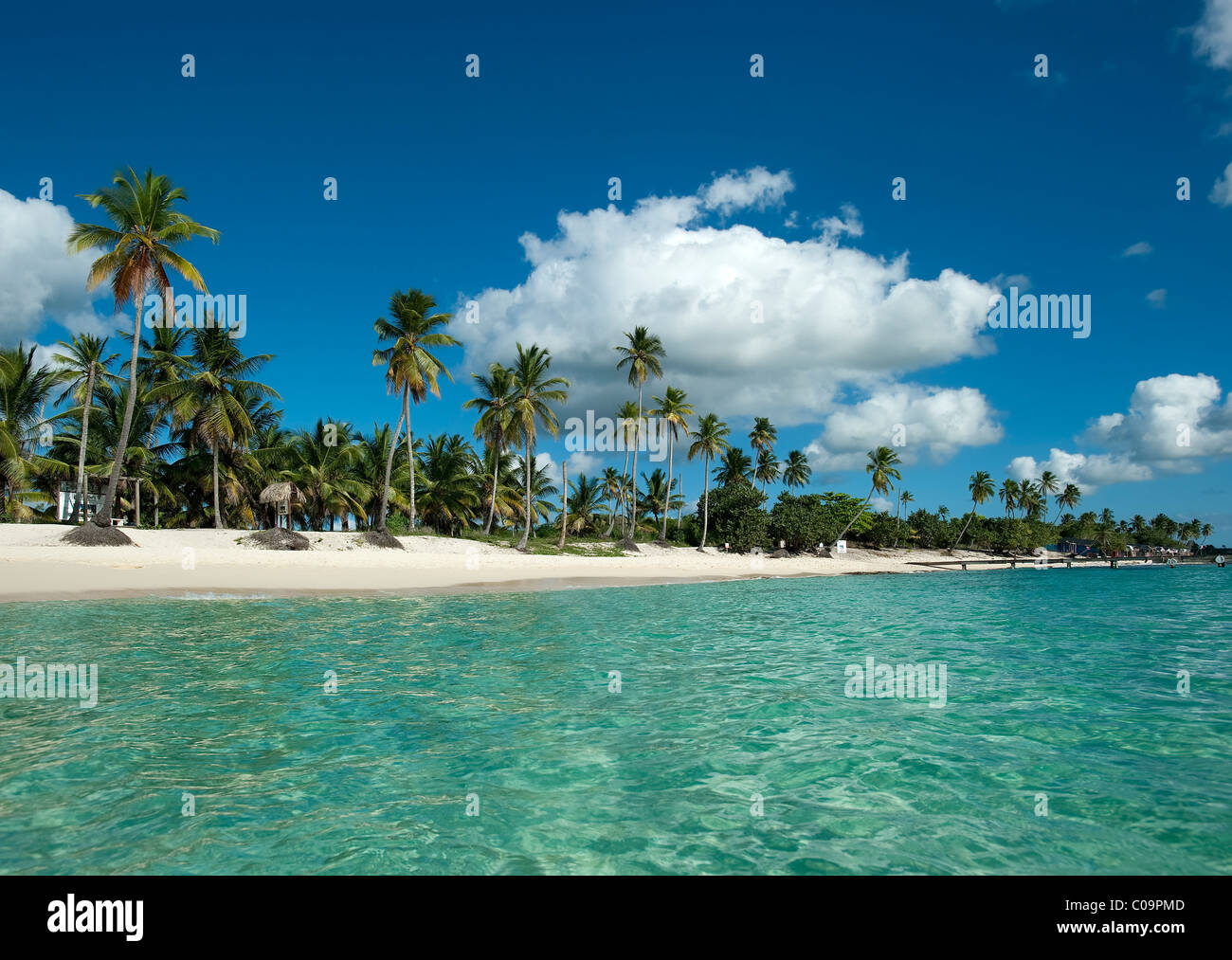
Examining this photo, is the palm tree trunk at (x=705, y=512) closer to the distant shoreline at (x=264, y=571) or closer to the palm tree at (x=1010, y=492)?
the distant shoreline at (x=264, y=571)

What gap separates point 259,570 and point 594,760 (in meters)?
21.3

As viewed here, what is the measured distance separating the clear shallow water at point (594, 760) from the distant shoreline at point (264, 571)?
742cm

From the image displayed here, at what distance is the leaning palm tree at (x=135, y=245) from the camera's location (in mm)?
25953

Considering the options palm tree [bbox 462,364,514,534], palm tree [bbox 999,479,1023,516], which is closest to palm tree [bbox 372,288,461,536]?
palm tree [bbox 462,364,514,534]

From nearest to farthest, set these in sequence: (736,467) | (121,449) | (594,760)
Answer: (594,760), (121,449), (736,467)

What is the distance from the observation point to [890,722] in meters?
7.58

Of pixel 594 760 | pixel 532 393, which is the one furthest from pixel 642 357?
pixel 594 760

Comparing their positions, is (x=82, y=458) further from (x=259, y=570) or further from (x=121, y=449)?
(x=259, y=570)

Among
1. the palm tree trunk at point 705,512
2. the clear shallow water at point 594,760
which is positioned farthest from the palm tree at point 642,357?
the clear shallow water at point 594,760

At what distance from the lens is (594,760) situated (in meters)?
6.20

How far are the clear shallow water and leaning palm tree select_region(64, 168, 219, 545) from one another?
16.3 metres
